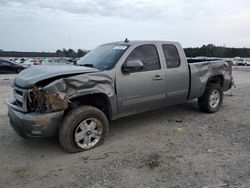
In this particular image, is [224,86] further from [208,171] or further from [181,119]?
[208,171]

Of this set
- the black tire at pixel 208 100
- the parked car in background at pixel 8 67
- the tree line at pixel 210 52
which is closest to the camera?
the black tire at pixel 208 100

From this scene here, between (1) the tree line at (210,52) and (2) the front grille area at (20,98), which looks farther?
(1) the tree line at (210,52)

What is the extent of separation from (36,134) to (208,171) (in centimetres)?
272

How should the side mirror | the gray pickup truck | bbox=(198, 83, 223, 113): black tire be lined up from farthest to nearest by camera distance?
bbox=(198, 83, 223, 113): black tire < the side mirror < the gray pickup truck

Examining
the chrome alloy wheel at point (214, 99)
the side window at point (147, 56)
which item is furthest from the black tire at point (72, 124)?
the chrome alloy wheel at point (214, 99)

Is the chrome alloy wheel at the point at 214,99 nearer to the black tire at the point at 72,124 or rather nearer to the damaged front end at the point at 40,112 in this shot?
the black tire at the point at 72,124

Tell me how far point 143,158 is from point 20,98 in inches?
89.6

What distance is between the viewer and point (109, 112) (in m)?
5.71

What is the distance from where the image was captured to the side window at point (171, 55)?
6.70 metres

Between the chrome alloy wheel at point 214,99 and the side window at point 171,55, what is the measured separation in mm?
1627

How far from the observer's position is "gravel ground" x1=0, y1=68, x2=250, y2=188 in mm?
4219

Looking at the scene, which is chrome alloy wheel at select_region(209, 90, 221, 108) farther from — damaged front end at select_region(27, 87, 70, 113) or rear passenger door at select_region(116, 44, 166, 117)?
damaged front end at select_region(27, 87, 70, 113)

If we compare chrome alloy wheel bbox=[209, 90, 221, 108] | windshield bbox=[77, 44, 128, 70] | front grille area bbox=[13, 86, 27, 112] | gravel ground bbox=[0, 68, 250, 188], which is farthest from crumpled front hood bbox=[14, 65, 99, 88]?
chrome alloy wheel bbox=[209, 90, 221, 108]

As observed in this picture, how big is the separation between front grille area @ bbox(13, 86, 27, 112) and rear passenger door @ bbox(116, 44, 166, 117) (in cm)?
166
